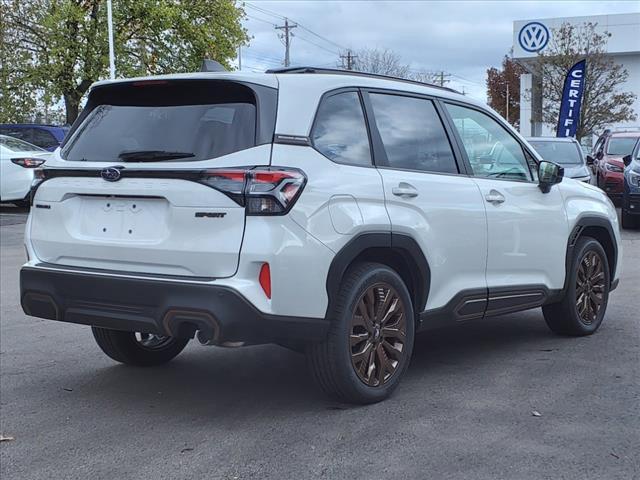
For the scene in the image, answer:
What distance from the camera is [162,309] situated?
3924 mm

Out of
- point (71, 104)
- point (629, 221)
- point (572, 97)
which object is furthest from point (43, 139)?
point (572, 97)

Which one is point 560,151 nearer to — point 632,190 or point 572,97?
point 632,190

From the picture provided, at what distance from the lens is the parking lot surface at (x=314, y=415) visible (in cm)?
365

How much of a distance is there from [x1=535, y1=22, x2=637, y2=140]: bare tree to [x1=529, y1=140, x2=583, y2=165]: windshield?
24.5m

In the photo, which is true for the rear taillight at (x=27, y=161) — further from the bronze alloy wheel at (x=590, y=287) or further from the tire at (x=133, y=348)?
the bronze alloy wheel at (x=590, y=287)

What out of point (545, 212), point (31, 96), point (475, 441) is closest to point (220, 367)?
point (475, 441)

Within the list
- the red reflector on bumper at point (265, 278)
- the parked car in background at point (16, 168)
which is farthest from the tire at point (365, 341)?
the parked car in background at point (16, 168)

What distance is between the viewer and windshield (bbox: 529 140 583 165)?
46.5 feet

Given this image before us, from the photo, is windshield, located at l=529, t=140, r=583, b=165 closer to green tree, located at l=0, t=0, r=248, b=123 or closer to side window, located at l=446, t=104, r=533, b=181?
side window, located at l=446, t=104, r=533, b=181

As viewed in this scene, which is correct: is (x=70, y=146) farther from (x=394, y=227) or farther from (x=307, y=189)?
(x=394, y=227)

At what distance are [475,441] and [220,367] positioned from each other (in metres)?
2.09

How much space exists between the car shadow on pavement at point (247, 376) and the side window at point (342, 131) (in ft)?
4.56

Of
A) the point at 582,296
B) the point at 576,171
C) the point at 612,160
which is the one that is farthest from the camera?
the point at 612,160

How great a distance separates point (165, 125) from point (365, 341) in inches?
62.1
